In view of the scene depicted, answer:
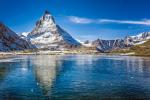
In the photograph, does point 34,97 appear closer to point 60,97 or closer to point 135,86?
point 60,97

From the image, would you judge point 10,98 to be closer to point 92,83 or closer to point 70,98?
point 70,98

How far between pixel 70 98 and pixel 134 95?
33.7 ft

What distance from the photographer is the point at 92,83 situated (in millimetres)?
68188

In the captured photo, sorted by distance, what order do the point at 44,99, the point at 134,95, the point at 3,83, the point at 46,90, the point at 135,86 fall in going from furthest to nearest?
the point at 3,83
the point at 135,86
the point at 46,90
the point at 134,95
the point at 44,99

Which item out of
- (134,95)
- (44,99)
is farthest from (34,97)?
(134,95)

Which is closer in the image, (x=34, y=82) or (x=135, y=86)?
(x=135, y=86)

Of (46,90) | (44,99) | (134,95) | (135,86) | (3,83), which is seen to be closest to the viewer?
(44,99)

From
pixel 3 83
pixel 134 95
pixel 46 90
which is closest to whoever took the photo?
pixel 134 95

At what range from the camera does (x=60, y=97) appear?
5172 cm

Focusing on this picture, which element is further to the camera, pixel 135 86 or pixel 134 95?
pixel 135 86

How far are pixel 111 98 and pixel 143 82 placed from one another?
1991 centimetres

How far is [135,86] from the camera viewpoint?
63406 mm

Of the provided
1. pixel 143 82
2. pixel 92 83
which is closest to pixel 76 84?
pixel 92 83

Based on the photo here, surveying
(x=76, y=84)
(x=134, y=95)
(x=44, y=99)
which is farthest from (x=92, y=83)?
(x=44, y=99)
